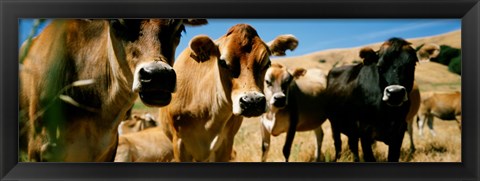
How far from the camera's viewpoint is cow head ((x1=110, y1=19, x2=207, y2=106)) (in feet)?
9.88

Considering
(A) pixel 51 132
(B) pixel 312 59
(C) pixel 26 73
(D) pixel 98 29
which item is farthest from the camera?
(B) pixel 312 59

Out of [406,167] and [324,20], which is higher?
[324,20]

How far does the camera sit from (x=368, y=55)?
404cm

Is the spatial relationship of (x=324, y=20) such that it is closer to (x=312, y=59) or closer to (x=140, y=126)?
(x=312, y=59)

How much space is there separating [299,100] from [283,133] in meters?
0.48

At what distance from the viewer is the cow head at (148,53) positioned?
9.88 ft

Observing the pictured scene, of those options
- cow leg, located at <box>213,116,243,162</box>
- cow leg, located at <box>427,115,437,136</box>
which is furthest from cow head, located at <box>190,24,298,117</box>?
cow leg, located at <box>427,115,437,136</box>

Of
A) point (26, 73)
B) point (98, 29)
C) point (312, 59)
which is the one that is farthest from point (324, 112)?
point (26, 73)

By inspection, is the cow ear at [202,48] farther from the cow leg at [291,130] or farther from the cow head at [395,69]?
the cow head at [395,69]

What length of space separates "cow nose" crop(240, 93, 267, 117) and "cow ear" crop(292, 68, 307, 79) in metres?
0.91

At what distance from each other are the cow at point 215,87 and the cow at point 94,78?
1.60ft

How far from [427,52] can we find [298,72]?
1.01 metres

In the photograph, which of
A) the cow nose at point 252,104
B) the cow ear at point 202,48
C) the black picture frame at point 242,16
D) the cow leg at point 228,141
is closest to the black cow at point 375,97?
the black picture frame at point 242,16

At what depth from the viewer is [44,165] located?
338 cm
